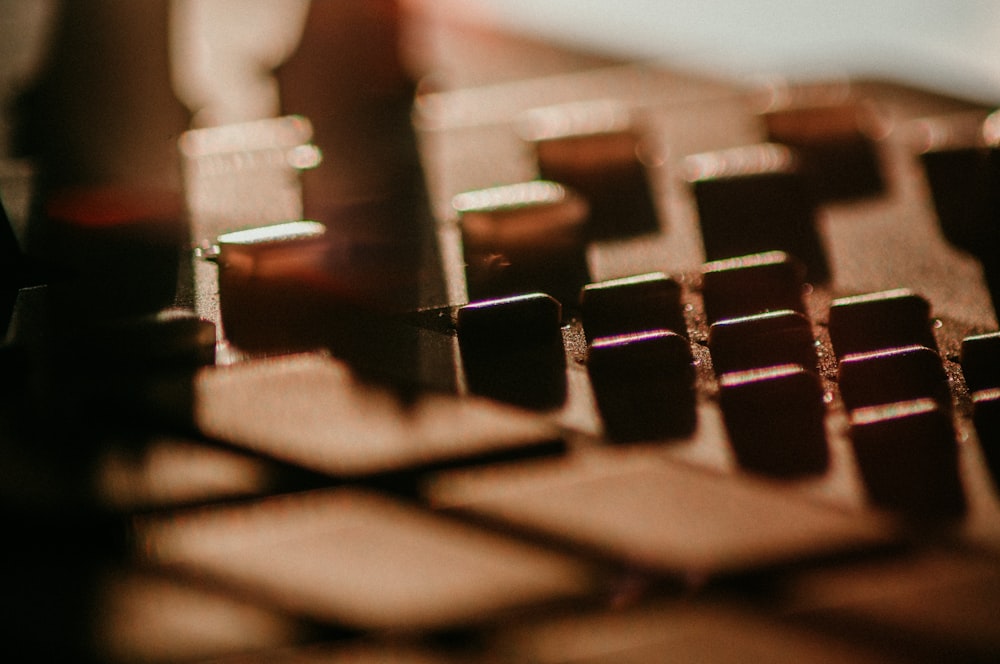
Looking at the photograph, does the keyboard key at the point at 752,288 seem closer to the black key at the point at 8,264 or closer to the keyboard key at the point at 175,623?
the keyboard key at the point at 175,623

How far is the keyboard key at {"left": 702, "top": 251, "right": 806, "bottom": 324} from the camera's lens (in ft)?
3.74

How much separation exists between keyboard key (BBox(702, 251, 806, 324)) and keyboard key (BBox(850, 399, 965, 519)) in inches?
7.4

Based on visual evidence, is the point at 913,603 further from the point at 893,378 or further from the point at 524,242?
the point at 524,242

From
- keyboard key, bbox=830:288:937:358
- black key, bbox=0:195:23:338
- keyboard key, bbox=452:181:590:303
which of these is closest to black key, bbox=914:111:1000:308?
keyboard key, bbox=830:288:937:358

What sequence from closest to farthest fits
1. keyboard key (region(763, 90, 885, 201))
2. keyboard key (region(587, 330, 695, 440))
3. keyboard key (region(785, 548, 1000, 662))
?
keyboard key (region(785, 548, 1000, 662)) → keyboard key (region(587, 330, 695, 440)) → keyboard key (region(763, 90, 885, 201))

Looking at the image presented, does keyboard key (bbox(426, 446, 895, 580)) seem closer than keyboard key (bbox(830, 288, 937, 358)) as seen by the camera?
Yes

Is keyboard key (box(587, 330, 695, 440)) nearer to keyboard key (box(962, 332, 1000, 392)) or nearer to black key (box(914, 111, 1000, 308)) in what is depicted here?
keyboard key (box(962, 332, 1000, 392))

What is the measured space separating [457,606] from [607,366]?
13.5 inches

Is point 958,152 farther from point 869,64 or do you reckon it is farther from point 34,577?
point 34,577

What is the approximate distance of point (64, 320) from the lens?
1.08 meters

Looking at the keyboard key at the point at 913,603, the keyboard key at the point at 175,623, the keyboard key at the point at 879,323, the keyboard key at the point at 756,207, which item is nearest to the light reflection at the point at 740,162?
the keyboard key at the point at 756,207

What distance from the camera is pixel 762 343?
3.47ft

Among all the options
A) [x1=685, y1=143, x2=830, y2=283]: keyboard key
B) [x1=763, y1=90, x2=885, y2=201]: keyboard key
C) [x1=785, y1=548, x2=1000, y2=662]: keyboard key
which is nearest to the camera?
[x1=785, y1=548, x2=1000, y2=662]: keyboard key

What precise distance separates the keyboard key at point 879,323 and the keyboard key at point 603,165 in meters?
0.29
